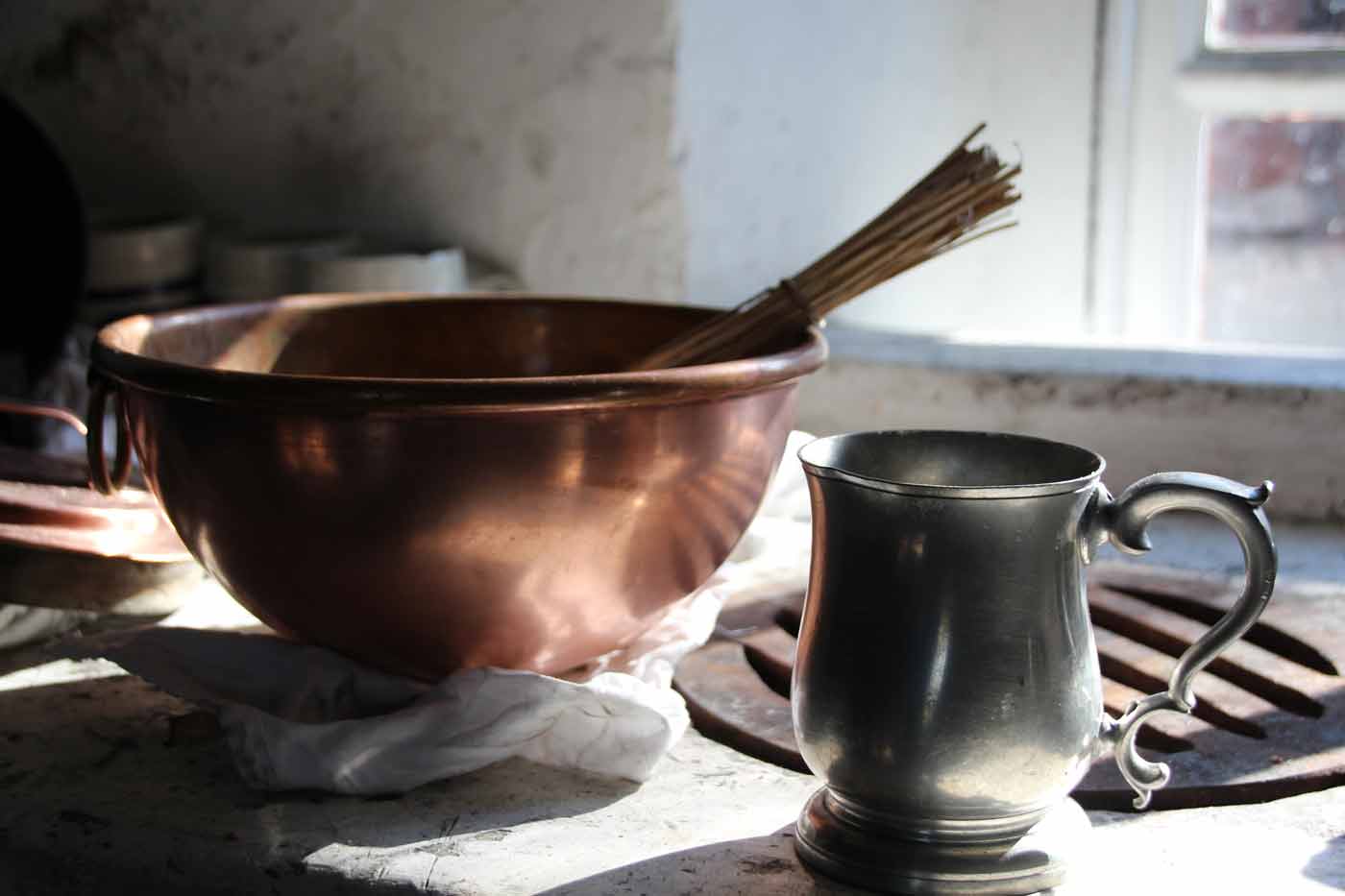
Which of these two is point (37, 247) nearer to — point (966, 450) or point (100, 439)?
point (100, 439)

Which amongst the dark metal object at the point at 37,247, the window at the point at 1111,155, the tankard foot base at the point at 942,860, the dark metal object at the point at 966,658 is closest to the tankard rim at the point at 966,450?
the dark metal object at the point at 966,658

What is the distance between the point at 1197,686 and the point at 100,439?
611mm

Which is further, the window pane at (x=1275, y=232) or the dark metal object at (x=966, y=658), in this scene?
the window pane at (x=1275, y=232)

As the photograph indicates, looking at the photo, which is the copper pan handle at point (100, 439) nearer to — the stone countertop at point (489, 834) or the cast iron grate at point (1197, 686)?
the stone countertop at point (489, 834)

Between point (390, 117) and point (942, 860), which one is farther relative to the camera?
point (390, 117)

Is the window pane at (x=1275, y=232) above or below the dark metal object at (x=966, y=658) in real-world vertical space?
above

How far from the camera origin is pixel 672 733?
0.72 meters

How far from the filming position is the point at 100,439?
800 millimetres

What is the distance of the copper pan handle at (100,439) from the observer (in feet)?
2.51

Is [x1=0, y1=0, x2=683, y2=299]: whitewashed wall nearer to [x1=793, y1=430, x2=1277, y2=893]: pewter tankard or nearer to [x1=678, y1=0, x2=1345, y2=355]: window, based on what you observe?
[x1=678, y1=0, x2=1345, y2=355]: window

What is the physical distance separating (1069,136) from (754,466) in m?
1.23

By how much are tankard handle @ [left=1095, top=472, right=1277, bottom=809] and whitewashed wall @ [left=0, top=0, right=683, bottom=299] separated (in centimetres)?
83

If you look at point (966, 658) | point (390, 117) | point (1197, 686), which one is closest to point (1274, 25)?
point (390, 117)

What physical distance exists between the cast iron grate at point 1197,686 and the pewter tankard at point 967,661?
11 cm
